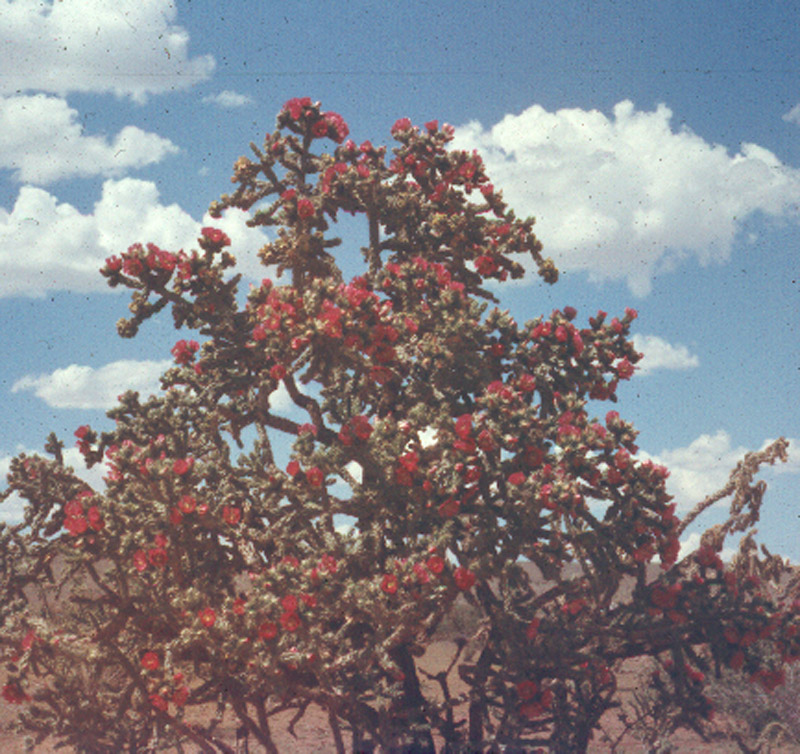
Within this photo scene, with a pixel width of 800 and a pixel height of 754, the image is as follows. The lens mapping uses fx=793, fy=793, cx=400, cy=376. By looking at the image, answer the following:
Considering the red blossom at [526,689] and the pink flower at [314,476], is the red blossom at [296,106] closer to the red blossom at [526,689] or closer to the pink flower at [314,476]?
the pink flower at [314,476]

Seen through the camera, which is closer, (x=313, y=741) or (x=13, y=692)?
(x=13, y=692)

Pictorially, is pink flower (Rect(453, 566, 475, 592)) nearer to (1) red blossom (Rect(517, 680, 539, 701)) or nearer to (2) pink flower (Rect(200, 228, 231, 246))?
(1) red blossom (Rect(517, 680, 539, 701))

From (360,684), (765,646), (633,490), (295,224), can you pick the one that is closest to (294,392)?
(295,224)

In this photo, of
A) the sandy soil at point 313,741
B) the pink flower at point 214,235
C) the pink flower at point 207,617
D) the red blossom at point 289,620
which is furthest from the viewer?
the sandy soil at point 313,741

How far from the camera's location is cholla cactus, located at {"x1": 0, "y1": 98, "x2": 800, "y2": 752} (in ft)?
18.1

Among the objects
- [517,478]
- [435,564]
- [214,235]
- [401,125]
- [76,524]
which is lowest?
[435,564]

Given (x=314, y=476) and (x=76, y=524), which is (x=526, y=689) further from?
(x=76, y=524)

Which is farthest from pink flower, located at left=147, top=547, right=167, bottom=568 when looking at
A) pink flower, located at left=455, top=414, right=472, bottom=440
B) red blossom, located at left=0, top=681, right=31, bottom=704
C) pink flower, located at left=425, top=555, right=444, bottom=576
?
pink flower, located at left=455, top=414, right=472, bottom=440

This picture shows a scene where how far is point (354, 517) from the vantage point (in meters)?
6.29

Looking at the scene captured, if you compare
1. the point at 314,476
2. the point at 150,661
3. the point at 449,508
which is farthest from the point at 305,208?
the point at 150,661

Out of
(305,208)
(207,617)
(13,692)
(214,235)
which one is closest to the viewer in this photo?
(207,617)

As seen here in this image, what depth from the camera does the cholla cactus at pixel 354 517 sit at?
18.1 feet

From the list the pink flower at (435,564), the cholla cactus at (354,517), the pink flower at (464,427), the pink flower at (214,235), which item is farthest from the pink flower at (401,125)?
the pink flower at (435,564)

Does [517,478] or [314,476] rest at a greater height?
[314,476]
